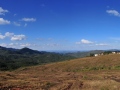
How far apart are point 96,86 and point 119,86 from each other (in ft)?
9.64

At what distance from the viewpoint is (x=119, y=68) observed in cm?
5544

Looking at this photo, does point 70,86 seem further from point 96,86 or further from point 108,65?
point 108,65

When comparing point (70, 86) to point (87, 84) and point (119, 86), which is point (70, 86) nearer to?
point (87, 84)

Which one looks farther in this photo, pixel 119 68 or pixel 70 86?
pixel 119 68

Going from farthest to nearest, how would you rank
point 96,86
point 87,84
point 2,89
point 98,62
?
1. point 98,62
2. point 87,84
3. point 96,86
4. point 2,89

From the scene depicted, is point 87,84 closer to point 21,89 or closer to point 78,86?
point 78,86

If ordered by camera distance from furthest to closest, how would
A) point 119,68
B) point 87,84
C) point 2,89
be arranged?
point 119,68
point 87,84
point 2,89

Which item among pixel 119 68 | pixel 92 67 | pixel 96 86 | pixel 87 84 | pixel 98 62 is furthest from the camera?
pixel 98 62

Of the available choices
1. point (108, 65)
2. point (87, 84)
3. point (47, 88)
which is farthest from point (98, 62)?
point (47, 88)

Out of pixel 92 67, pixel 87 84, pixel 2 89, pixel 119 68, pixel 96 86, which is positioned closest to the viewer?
pixel 2 89

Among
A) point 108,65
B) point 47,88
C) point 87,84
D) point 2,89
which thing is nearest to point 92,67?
point 108,65

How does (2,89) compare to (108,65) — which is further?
(108,65)

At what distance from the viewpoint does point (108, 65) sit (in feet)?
198

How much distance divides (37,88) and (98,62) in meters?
39.8
